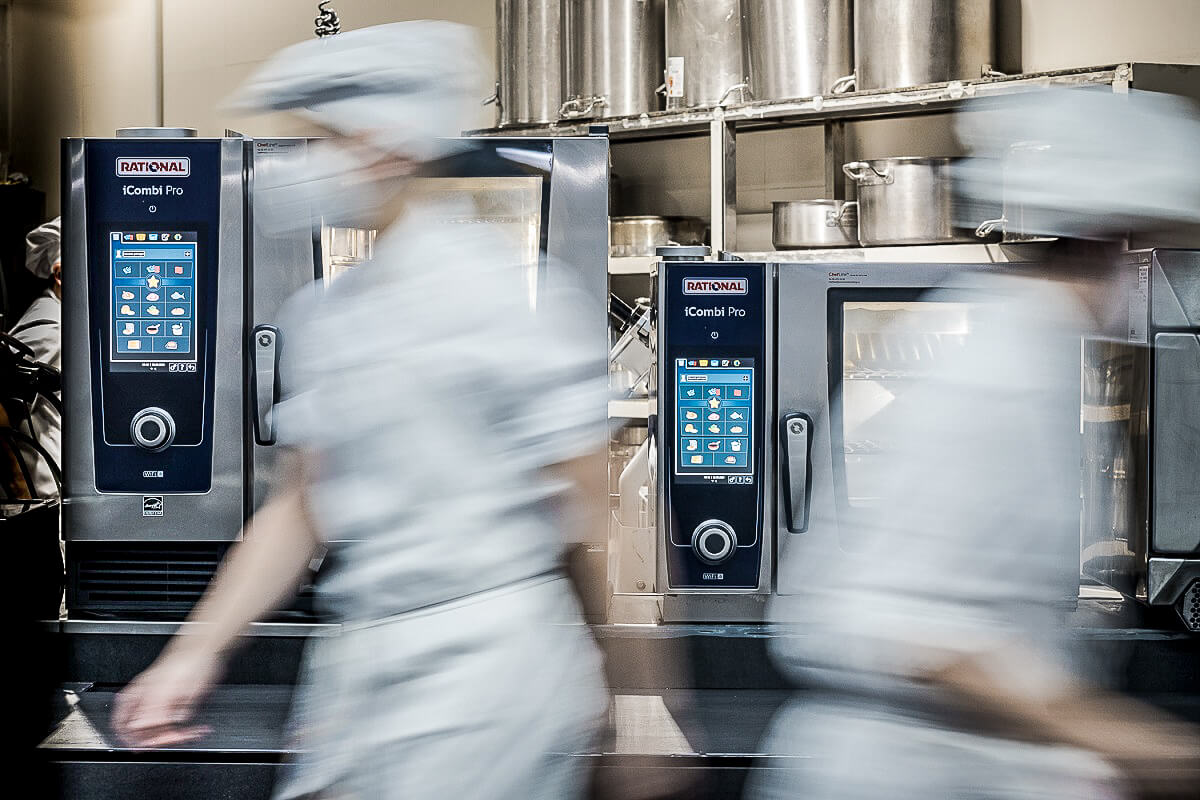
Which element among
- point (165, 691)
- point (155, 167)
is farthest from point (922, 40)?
point (165, 691)

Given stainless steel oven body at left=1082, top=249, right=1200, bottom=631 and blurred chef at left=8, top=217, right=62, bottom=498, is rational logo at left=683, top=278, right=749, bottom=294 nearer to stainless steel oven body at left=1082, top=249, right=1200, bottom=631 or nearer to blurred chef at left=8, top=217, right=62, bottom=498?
stainless steel oven body at left=1082, top=249, right=1200, bottom=631

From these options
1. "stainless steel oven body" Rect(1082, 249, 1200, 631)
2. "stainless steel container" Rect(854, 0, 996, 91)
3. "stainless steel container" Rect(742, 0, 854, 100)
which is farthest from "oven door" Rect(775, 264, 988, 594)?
"stainless steel container" Rect(742, 0, 854, 100)

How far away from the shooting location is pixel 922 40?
3.31 m

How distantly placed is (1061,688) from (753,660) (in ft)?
2.28

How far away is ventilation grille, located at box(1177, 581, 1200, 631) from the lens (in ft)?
5.86

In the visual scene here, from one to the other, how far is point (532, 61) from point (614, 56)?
326 millimetres

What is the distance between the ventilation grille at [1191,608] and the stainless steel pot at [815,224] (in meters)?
1.77

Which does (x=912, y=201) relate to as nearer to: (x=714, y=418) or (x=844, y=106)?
(x=844, y=106)

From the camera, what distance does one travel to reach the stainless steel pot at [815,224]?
3.38 m

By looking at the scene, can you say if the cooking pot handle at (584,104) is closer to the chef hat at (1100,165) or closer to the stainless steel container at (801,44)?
the stainless steel container at (801,44)

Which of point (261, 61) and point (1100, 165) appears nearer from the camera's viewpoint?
point (1100, 165)

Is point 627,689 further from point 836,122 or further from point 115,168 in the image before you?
point 836,122

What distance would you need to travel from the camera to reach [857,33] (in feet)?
11.3

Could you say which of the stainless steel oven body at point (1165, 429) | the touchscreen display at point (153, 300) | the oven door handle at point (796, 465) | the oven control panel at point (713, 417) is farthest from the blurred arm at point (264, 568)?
the stainless steel oven body at point (1165, 429)
